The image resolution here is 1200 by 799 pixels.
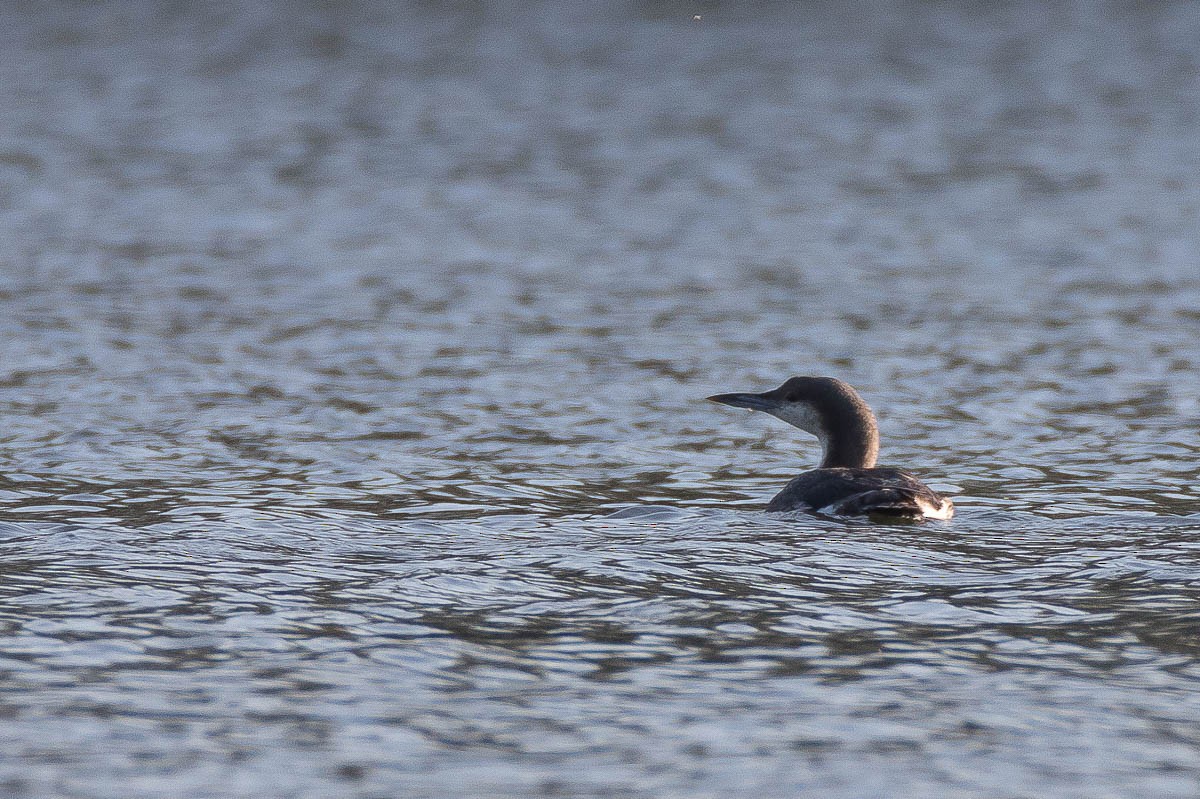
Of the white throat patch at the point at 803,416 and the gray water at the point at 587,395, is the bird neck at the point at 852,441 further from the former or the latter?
the gray water at the point at 587,395

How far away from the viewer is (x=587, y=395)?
12.9m

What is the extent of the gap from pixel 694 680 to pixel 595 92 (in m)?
21.4

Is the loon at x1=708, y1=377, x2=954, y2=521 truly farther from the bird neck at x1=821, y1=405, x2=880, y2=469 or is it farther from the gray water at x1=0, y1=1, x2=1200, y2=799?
the gray water at x1=0, y1=1, x2=1200, y2=799

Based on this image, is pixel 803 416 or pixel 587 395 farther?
pixel 587 395

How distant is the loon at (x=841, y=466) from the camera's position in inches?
359

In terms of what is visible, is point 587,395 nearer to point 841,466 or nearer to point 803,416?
point 803,416

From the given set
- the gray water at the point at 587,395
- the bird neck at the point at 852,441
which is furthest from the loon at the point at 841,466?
the gray water at the point at 587,395

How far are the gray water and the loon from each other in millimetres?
187

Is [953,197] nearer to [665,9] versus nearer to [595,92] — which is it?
[595,92]

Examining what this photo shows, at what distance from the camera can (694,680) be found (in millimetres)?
6473

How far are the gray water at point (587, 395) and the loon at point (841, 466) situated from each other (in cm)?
19

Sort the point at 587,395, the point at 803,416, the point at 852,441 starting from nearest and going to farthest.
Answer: the point at 852,441, the point at 803,416, the point at 587,395

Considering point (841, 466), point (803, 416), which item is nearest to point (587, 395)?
point (803, 416)

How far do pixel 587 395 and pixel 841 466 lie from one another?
9.47 ft
